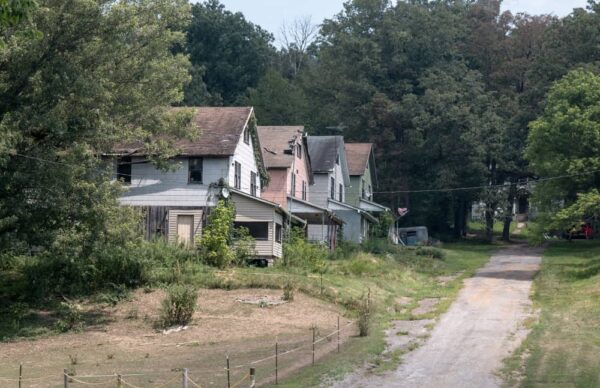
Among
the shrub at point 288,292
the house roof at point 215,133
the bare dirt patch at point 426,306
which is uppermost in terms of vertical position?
the house roof at point 215,133

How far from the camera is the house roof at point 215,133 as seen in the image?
44875 mm

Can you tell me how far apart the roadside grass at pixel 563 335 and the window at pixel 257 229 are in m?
13.1

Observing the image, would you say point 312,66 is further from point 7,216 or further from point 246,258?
point 7,216

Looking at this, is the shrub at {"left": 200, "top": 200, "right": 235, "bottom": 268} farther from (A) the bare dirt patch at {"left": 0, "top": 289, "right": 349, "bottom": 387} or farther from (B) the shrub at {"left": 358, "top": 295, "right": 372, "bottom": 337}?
(B) the shrub at {"left": 358, "top": 295, "right": 372, "bottom": 337}

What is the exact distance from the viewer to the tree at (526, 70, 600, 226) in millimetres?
49625

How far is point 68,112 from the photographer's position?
31.9 meters

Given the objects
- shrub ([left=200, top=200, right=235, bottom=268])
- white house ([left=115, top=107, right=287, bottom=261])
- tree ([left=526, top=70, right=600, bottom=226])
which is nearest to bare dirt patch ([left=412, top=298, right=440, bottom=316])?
shrub ([left=200, top=200, right=235, bottom=268])

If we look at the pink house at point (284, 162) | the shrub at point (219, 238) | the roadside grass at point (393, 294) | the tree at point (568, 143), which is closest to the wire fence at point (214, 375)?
the roadside grass at point (393, 294)

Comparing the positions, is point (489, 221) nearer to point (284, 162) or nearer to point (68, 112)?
point (284, 162)

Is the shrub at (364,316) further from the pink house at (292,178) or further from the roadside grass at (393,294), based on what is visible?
the pink house at (292,178)

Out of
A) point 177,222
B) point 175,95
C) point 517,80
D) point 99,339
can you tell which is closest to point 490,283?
point 177,222

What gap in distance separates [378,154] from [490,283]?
1361 inches

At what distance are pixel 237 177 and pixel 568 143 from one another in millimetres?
18568

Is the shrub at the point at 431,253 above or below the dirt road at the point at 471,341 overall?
above
